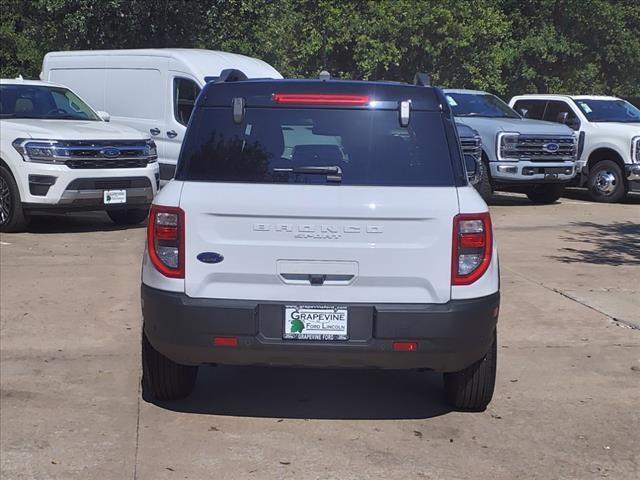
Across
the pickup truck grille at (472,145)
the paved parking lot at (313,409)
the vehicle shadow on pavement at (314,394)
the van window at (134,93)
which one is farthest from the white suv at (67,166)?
the vehicle shadow on pavement at (314,394)

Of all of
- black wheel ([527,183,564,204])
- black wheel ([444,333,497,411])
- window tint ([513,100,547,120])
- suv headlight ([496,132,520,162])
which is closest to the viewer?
black wheel ([444,333,497,411])

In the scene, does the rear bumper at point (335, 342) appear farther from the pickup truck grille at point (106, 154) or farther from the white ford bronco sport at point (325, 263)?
the pickup truck grille at point (106, 154)

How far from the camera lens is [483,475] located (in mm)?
4926

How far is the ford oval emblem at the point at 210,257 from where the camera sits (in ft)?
16.8

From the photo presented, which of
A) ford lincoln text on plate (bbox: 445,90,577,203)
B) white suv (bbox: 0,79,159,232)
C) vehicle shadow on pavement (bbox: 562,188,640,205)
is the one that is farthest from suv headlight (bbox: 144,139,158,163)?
vehicle shadow on pavement (bbox: 562,188,640,205)

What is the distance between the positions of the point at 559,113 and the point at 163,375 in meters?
14.1

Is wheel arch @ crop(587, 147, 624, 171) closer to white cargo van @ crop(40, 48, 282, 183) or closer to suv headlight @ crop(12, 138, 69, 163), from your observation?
white cargo van @ crop(40, 48, 282, 183)

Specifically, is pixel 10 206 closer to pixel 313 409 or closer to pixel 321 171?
pixel 313 409

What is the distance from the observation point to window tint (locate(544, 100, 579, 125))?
18381 mm

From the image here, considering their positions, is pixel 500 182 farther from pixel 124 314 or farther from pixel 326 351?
pixel 326 351

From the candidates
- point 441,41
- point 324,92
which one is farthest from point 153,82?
point 441,41

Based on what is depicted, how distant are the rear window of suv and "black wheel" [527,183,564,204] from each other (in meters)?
12.6

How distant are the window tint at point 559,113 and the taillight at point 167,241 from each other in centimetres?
1399

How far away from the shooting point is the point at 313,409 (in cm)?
596
